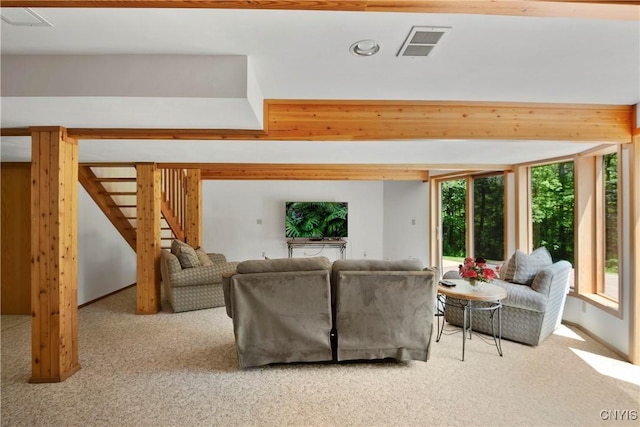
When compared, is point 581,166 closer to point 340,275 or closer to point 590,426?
point 590,426

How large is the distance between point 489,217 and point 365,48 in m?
4.88

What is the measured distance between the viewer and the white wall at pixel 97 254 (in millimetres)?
4914

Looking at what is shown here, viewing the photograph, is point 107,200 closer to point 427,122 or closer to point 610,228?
point 427,122

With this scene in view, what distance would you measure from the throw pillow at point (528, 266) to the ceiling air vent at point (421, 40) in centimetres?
305

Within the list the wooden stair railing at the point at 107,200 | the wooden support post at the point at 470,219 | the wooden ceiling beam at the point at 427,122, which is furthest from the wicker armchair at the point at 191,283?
the wooden support post at the point at 470,219

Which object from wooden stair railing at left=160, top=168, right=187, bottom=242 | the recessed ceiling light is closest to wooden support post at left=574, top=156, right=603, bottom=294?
the recessed ceiling light

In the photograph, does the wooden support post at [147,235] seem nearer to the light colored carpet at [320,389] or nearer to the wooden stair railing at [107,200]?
the wooden stair railing at [107,200]

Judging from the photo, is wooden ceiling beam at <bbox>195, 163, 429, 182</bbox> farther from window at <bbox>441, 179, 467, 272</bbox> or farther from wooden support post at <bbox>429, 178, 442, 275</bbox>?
window at <bbox>441, 179, 467, 272</bbox>

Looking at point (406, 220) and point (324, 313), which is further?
point (406, 220)

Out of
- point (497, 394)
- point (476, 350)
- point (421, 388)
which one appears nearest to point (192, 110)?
point (421, 388)

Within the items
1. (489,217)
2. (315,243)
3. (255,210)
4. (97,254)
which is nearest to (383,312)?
(489,217)

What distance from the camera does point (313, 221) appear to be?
7.82 metres

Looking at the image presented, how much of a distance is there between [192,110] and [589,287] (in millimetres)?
4873

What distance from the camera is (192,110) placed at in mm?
2189
